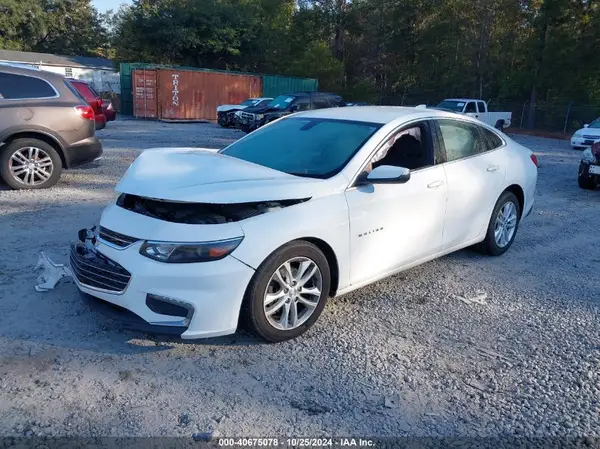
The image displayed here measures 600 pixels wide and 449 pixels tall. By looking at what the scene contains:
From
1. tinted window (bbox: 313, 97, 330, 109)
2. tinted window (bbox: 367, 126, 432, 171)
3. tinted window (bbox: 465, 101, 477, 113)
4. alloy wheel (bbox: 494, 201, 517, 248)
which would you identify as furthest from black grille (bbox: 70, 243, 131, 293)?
tinted window (bbox: 465, 101, 477, 113)

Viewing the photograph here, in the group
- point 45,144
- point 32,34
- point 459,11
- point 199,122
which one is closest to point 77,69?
point 32,34

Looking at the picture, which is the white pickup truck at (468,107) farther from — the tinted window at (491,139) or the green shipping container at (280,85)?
the tinted window at (491,139)

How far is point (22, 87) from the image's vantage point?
7727 mm

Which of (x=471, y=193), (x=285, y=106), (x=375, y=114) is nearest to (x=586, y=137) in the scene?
(x=285, y=106)

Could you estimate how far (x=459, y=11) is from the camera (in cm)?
3653

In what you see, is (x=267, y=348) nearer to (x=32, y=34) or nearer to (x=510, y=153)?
(x=510, y=153)

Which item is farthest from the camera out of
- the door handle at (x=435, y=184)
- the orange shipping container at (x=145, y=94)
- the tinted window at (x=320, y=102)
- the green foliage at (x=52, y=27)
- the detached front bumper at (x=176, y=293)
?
the green foliage at (x=52, y=27)

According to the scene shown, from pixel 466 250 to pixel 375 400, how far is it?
328 centimetres

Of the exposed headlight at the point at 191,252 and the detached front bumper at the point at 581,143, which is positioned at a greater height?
the exposed headlight at the point at 191,252

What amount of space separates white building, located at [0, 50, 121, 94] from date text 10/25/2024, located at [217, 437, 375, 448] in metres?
48.1

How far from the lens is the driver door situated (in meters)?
3.98

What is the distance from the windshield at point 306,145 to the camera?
163 inches

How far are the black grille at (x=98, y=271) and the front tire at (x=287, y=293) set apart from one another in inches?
31.8

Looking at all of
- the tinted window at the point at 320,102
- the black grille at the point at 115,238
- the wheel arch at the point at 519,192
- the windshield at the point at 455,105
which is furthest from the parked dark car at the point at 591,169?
the windshield at the point at 455,105
